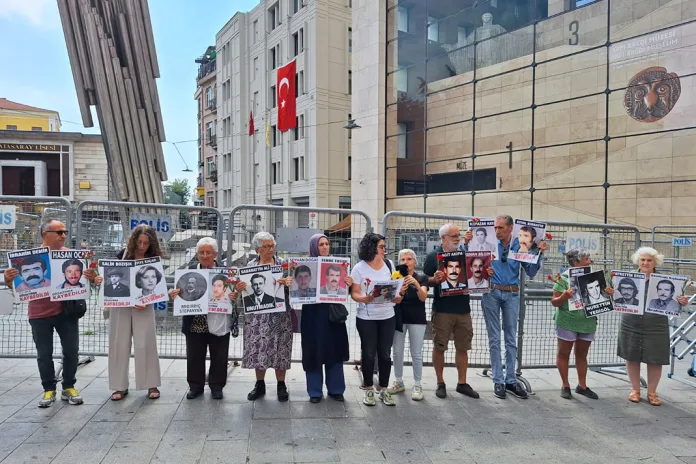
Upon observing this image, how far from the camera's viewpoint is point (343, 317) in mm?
5012

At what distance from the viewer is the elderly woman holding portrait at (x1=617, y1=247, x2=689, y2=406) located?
5254 mm

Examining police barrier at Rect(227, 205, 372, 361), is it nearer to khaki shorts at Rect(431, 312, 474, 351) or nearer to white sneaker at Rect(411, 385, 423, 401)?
khaki shorts at Rect(431, 312, 474, 351)

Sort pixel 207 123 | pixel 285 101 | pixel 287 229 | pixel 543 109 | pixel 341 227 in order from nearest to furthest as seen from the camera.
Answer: pixel 287 229 → pixel 341 227 → pixel 543 109 → pixel 285 101 → pixel 207 123

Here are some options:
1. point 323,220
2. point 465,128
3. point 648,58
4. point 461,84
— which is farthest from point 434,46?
point 323,220

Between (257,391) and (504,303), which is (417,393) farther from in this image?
(257,391)

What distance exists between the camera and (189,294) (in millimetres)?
4941

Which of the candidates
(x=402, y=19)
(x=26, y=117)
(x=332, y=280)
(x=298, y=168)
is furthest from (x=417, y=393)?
(x=26, y=117)

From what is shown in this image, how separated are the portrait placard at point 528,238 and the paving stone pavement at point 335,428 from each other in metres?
1.58

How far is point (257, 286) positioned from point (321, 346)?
898 mm

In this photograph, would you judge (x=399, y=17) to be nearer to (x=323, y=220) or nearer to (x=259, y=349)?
(x=323, y=220)

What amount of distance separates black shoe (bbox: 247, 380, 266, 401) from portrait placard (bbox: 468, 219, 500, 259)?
8.80ft

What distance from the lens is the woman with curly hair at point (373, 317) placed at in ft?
16.4

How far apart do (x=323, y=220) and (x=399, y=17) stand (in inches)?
808

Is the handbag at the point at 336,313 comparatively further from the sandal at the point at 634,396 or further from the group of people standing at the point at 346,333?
the sandal at the point at 634,396
